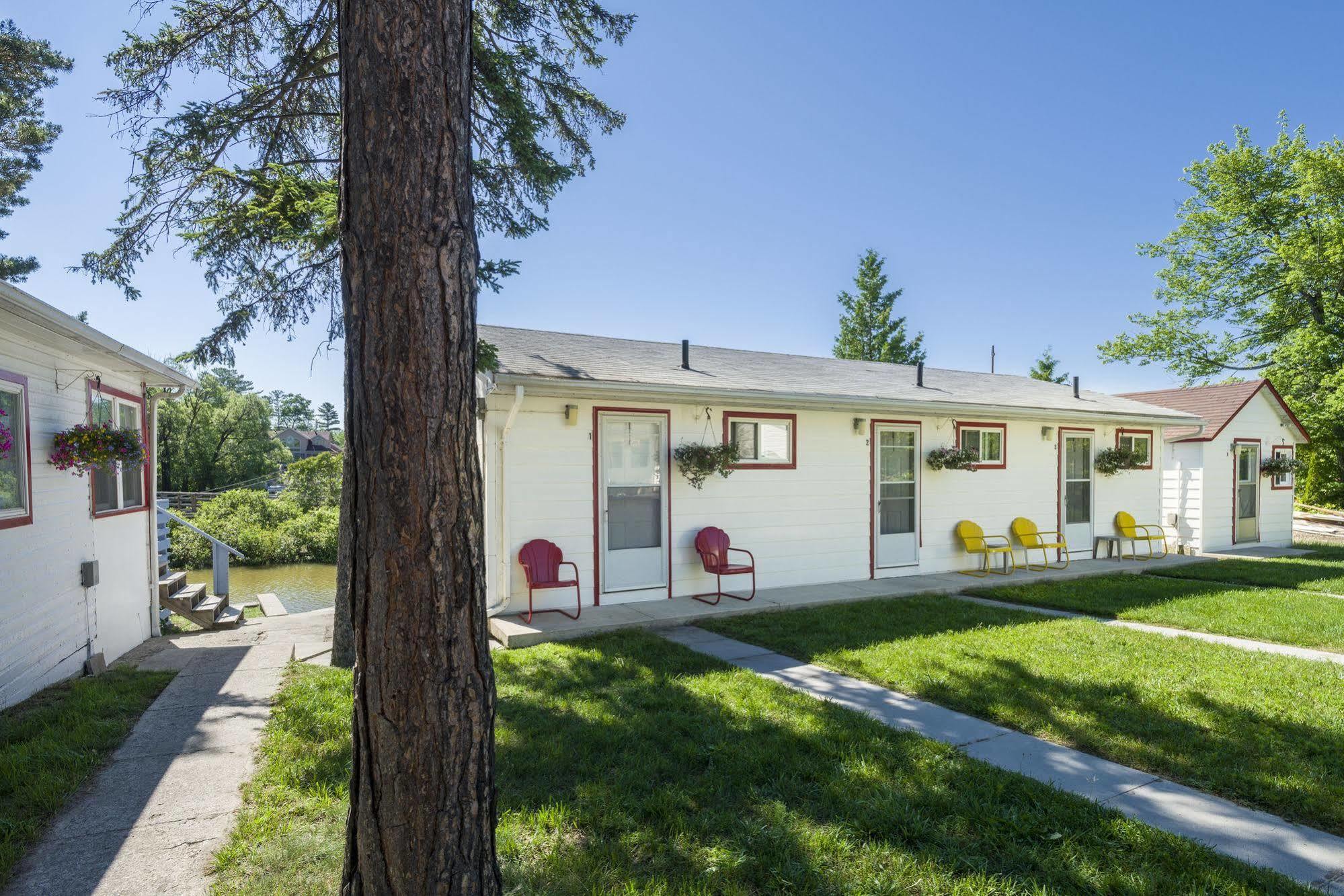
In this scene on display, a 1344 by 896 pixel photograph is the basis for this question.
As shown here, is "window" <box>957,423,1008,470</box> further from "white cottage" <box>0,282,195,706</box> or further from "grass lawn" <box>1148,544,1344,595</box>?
"white cottage" <box>0,282,195,706</box>

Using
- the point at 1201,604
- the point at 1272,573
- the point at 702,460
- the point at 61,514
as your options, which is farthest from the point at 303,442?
the point at 1201,604

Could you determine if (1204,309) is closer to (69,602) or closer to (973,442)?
(973,442)

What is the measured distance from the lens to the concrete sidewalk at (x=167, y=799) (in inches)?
99.5

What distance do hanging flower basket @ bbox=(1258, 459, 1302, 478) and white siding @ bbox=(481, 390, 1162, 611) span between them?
4.35 metres

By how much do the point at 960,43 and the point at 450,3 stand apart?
10377 mm

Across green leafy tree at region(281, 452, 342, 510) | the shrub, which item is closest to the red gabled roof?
the shrub

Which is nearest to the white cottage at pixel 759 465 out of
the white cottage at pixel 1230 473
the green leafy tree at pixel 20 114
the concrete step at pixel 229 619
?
the white cottage at pixel 1230 473

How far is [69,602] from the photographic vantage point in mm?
5309

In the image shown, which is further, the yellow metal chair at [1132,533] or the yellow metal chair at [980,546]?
the yellow metal chair at [1132,533]

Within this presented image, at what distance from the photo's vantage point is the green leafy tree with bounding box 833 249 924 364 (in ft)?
87.7

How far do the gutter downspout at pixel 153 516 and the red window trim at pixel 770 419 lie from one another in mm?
5746

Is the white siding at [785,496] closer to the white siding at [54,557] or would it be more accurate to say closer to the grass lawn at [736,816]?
the grass lawn at [736,816]

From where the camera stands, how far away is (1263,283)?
21.4 metres

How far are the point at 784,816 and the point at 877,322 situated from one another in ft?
85.2
